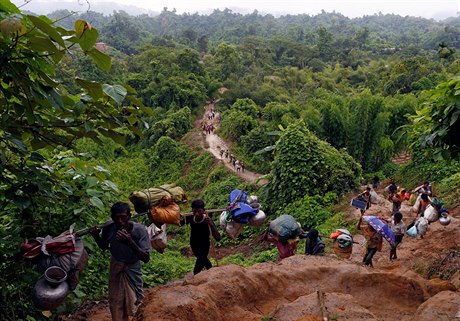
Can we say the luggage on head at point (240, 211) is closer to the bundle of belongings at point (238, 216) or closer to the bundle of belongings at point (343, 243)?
the bundle of belongings at point (238, 216)

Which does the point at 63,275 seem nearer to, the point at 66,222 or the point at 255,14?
the point at 66,222

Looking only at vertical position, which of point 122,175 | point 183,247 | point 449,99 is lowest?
point 122,175

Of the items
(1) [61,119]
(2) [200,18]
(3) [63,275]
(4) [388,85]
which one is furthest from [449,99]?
(2) [200,18]

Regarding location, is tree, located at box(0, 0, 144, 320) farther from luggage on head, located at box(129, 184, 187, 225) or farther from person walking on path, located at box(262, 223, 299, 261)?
person walking on path, located at box(262, 223, 299, 261)

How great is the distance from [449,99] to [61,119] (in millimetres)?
3172

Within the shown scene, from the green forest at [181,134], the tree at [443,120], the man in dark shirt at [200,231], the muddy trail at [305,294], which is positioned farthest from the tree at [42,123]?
the tree at [443,120]

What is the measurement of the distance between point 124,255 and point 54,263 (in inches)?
23.3

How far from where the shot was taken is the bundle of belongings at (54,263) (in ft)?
9.81

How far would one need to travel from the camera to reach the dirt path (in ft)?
70.4

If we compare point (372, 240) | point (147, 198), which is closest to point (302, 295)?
point (147, 198)

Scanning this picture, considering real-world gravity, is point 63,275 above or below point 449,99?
below

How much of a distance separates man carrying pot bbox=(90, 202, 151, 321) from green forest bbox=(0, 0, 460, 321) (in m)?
0.50

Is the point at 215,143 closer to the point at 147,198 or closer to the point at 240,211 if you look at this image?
the point at 240,211

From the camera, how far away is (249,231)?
1328 centimetres
